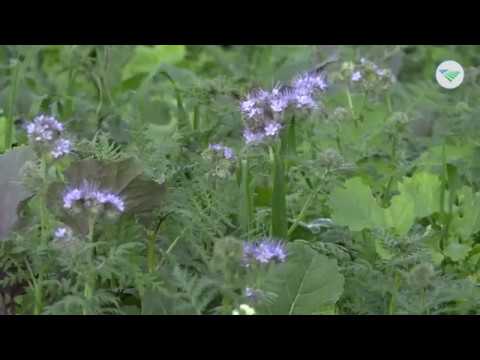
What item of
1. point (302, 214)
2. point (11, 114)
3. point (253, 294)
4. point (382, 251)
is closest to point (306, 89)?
point (302, 214)

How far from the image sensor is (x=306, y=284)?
2.51 meters

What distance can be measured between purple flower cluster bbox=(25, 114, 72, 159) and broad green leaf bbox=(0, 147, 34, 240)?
0.67 ft

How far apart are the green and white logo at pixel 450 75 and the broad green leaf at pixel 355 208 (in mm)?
751

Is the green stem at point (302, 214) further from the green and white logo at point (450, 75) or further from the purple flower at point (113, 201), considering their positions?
the green and white logo at point (450, 75)

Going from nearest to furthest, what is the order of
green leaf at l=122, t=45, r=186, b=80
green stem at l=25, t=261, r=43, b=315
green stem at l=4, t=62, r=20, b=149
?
green stem at l=25, t=261, r=43, b=315, green stem at l=4, t=62, r=20, b=149, green leaf at l=122, t=45, r=186, b=80

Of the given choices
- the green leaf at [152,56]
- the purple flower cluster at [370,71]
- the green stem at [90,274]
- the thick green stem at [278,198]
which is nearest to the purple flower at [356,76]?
the purple flower cluster at [370,71]

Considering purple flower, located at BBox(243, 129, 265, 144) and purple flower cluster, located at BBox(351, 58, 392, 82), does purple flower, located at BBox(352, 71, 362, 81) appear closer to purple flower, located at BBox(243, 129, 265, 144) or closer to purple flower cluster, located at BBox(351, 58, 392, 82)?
purple flower cluster, located at BBox(351, 58, 392, 82)

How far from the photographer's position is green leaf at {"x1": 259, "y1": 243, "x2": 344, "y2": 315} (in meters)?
2.48

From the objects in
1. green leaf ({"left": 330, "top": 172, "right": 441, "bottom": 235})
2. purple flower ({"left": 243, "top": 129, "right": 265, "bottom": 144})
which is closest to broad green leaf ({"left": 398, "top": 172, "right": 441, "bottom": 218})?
green leaf ({"left": 330, "top": 172, "right": 441, "bottom": 235})

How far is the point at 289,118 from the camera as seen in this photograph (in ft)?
8.99

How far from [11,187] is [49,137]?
0.34 m
